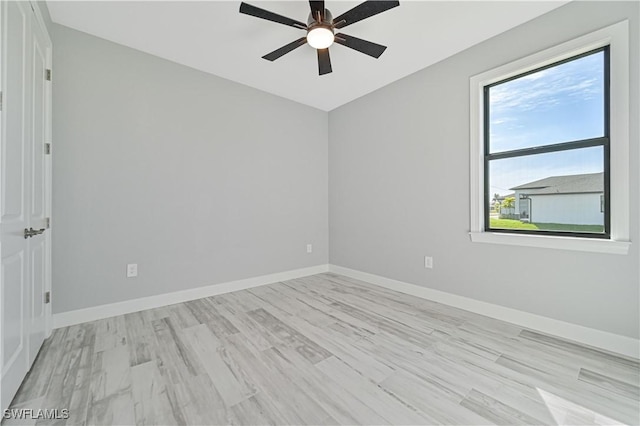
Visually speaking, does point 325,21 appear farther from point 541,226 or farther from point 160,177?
point 541,226

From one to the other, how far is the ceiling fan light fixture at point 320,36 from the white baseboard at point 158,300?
2.74 metres

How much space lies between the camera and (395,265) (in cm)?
337

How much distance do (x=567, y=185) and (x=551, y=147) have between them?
0.35 meters

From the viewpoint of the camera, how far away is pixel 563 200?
2.21 meters

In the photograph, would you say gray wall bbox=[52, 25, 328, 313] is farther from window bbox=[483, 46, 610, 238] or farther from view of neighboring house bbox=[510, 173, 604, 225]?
view of neighboring house bbox=[510, 173, 604, 225]

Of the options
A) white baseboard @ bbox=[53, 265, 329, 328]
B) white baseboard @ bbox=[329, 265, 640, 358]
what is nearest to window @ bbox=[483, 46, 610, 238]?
white baseboard @ bbox=[329, 265, 640, 358]

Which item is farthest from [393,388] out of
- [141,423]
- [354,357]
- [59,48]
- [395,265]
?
[59,48]

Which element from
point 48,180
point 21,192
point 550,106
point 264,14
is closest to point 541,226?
point 550,106

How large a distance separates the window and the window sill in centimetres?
10

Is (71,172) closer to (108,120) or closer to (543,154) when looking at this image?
(108,120)

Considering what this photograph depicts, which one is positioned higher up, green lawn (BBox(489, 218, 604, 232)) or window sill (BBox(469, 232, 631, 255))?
green lawn (BBox(489, 218, 604, 232))

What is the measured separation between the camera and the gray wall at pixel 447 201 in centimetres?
194

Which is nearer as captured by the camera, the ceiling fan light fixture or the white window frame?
the white window frame

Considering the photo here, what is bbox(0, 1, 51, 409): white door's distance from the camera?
1331 mm
